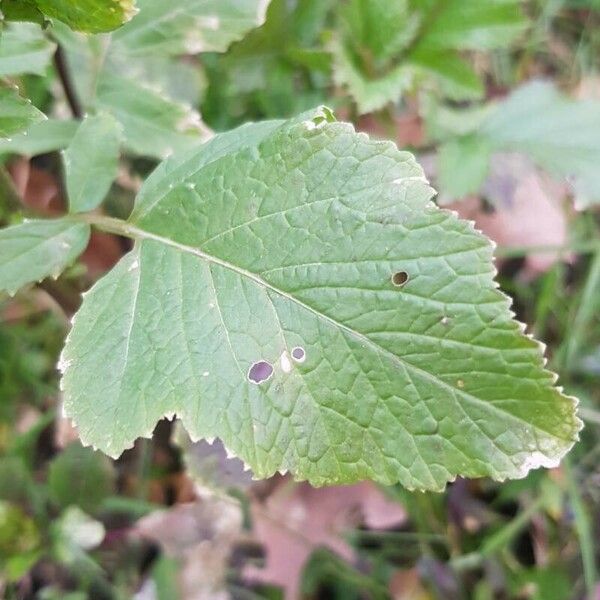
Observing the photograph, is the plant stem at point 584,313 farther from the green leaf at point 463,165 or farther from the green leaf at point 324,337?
the green leaf at point 324,337

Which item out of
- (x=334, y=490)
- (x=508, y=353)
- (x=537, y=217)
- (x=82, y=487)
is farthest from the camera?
(x=537, y=217)

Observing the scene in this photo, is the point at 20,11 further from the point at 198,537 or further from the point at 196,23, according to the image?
the point at 198,537

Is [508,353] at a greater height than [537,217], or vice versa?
[508,353]

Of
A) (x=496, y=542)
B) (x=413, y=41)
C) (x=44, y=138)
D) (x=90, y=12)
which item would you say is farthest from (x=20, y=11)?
(x=496, y=542)

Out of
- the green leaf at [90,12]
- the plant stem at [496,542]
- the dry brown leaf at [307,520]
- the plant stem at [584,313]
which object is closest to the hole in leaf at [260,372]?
the green leaf at [90,12]

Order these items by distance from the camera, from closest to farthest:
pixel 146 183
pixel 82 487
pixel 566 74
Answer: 1. pixel 146 183
2. pixel 82 487
3. pixel 566 74

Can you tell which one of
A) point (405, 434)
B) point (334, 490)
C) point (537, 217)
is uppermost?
point (405, 434)

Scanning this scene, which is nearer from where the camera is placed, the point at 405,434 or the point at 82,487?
the point at 405,434

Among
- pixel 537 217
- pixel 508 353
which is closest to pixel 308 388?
pixel 508 353

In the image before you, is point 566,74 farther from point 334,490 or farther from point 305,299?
point 305,299
